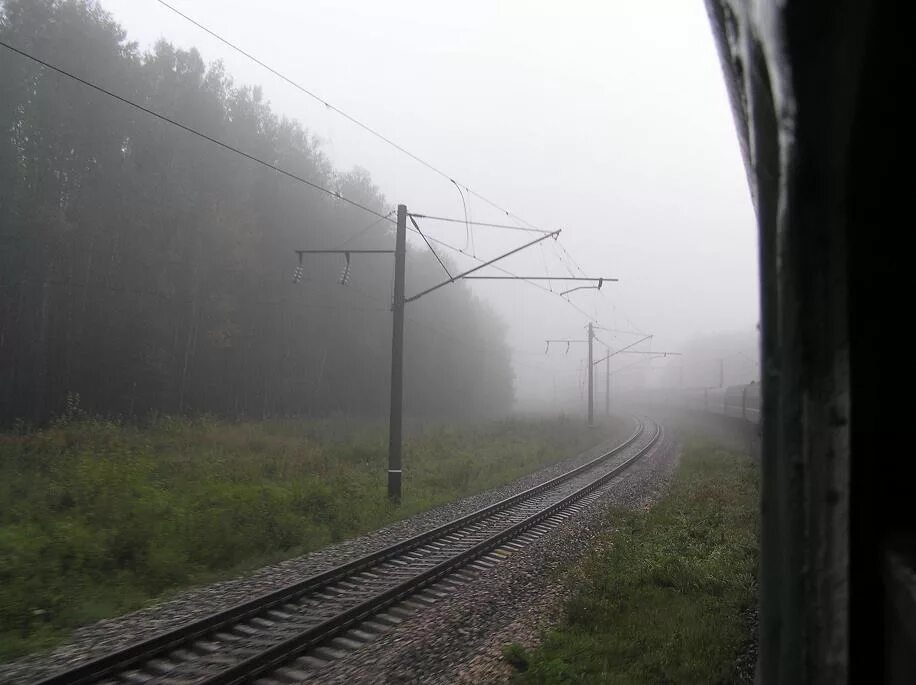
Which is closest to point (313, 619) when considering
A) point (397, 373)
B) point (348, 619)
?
point (348, 619)

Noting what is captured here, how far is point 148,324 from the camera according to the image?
25500mm

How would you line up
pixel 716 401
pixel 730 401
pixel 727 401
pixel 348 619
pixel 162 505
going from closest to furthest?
pixel 348 619 → pixel 162 505 → pixel 730 401 → pixel 727 401 → pixel 716 401

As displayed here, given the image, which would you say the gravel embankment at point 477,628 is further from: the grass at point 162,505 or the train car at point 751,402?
the train car at point 751,402

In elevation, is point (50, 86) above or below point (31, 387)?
above

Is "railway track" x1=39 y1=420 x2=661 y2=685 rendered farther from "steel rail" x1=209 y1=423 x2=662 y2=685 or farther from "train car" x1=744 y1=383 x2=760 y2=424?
"train car" x1=744 y1=383 x2=760 y2=424

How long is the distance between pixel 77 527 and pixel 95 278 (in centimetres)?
1685

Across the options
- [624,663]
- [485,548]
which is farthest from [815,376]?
[485,548]

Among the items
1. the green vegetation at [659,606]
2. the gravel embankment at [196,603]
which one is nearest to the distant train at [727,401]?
the green vegetation at [659,606]

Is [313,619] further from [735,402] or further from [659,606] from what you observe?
[735,402]

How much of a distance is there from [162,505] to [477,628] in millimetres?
6800

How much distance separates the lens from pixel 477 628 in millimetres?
7180

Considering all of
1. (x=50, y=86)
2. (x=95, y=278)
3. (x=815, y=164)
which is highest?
(x=50, y=86)

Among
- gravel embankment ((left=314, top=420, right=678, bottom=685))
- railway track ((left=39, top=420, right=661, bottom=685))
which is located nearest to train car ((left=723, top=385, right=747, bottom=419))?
railway track ((left=39, top=420, right=661, bottom=685))

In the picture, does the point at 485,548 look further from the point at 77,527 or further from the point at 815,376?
the point at 815,376
